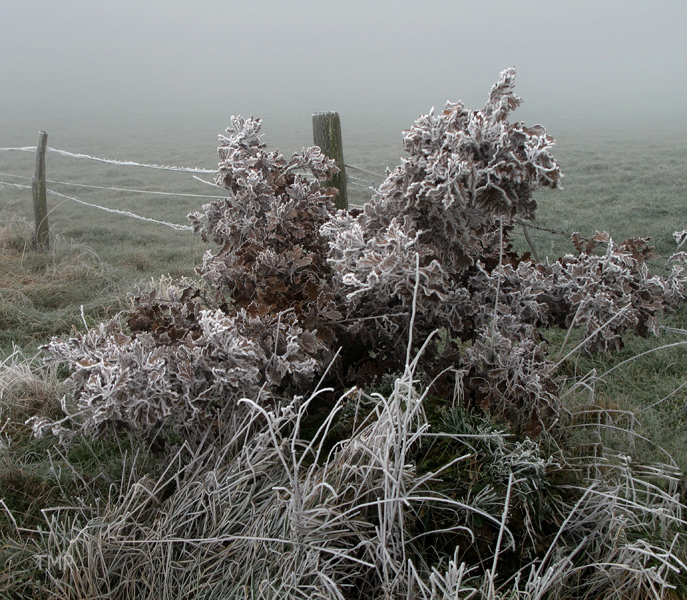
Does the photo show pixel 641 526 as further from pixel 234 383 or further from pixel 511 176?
pixel 234 383

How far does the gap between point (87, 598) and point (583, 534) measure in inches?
59.6

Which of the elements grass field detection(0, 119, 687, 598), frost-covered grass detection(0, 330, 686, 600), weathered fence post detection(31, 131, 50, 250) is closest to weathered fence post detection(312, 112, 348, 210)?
grass field detection(0, 119, 687, 598)

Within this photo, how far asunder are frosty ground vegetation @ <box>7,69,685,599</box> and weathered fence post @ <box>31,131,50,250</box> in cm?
460

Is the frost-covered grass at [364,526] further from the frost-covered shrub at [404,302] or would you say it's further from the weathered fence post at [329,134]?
the weathered fence post at [329,134]

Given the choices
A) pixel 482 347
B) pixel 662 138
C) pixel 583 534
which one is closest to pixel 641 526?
pixel 583 534

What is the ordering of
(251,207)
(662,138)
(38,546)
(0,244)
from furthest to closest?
1. (662,138)
2. (0,244)
3. (251,207)
4. (38,546)

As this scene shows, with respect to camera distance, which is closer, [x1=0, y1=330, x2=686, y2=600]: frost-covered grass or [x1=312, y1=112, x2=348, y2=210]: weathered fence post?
[x1=0, y1=330, x2=686, y2=600]: frost-covered grass

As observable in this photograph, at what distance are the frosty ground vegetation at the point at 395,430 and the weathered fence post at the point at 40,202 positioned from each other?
4.60 metres

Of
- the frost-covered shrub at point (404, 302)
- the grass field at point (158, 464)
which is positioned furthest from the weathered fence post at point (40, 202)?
the frost-covered shrub at point (404, 302)

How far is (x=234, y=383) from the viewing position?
1.57 metres

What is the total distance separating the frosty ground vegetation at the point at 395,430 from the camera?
1.45 metres

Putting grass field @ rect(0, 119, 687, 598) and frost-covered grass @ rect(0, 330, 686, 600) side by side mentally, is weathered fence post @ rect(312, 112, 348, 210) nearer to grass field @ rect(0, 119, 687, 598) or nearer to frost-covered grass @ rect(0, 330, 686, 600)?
grass field @ rect(0, 119, 687, 598)

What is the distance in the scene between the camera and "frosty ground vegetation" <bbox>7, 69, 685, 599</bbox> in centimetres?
145

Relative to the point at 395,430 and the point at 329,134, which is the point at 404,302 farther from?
the point at 329,134
